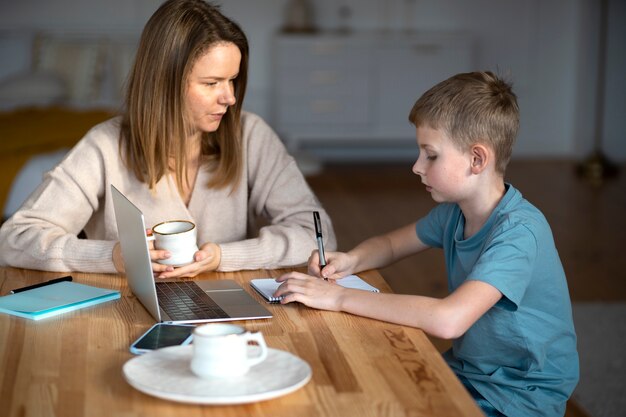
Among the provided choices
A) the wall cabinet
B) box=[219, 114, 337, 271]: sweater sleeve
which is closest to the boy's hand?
box=[219, 114, 337, 271]: sweater sleeve

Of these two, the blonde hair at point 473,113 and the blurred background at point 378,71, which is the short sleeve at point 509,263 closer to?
the blonde hair at point 473,113

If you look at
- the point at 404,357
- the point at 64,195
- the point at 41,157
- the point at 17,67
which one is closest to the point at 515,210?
the point at 404,357

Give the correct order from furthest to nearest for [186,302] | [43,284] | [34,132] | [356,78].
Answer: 1. [356,78]
2. [34,132]
3. [43,284]
4. [186,302]

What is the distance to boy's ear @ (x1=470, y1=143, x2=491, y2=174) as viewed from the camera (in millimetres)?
1734

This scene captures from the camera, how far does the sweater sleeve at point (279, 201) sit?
6.61ft

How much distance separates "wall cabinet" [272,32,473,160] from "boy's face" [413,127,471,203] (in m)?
4.61

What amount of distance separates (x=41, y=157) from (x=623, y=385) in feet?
7.89

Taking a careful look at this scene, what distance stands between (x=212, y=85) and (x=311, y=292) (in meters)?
0.64

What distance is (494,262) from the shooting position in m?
1.59

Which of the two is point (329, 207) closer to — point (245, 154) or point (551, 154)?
point (551, 154)

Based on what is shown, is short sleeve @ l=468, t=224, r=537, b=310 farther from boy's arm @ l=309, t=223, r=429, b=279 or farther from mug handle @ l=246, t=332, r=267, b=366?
mug handle @ l=246, t=332, r=267, b=366

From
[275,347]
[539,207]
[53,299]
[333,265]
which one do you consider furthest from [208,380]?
[539,207]

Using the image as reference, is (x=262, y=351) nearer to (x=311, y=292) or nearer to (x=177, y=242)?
(x=311, y=292)

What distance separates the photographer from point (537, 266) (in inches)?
67.5
